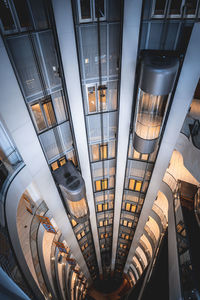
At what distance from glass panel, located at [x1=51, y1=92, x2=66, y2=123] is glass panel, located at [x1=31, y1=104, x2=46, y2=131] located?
2.19 feet

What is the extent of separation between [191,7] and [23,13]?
484 cm

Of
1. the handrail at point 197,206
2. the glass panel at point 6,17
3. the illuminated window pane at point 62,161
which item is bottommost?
the handrail at point 197,206

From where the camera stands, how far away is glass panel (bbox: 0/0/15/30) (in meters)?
4.39

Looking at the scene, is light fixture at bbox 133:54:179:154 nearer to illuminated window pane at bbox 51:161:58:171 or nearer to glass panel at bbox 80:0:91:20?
glass panel at bbox 80:0:91:20

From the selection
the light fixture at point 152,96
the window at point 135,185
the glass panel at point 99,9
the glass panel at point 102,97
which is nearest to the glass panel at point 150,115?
the light fixture at point 152,96

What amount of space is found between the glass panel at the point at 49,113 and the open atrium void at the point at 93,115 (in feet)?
0.14

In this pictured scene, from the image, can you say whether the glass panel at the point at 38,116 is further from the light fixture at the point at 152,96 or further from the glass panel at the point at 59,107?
the light fixture at the point at 152,96

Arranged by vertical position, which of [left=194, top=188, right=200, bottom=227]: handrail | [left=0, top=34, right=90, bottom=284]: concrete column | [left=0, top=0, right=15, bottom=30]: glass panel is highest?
[left=0, top=0, right=15, bottom=30]: glass panel

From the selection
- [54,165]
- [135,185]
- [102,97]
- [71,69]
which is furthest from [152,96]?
[135,185]

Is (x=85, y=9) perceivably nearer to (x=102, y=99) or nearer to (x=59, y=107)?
(x=102, y=99)

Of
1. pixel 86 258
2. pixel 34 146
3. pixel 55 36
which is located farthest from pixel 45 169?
pixel 86 258

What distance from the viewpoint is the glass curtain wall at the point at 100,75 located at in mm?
5488

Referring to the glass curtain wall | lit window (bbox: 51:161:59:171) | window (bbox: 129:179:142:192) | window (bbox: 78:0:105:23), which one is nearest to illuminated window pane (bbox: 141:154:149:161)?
the glass curtain wall

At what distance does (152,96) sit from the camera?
222 inches
